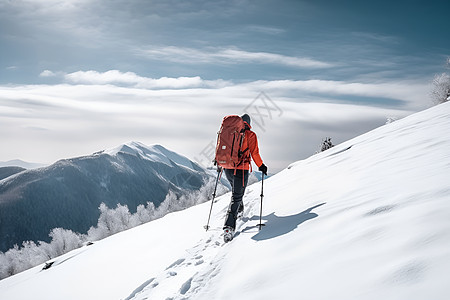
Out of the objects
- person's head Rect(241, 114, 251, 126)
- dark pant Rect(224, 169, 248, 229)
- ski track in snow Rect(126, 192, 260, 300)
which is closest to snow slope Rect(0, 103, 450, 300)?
ski track in snow Rect(126, 192, 260, 300)

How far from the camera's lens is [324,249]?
12.5 feet

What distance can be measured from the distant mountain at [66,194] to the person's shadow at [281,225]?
128 metres

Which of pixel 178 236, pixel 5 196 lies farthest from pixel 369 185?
pixel 5 196

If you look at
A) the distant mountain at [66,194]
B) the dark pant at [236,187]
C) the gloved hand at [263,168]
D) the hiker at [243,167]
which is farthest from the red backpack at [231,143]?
the distant mountain at [66,194]

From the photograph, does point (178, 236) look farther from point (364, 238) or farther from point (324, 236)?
point (364, 238)

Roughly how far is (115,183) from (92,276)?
168 metres

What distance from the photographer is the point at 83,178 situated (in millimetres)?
147625

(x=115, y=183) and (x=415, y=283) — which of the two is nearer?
(x=415, y=283)

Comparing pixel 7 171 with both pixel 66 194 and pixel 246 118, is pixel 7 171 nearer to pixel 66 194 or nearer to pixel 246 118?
pixel 66 194

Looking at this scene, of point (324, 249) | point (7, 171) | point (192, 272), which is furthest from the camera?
point (7, 171)

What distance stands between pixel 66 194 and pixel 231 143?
150 m

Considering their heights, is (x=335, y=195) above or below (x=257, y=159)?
below

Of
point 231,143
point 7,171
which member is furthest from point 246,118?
point 7,171

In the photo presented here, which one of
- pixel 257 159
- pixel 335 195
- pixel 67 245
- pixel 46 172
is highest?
pixel 257 159
